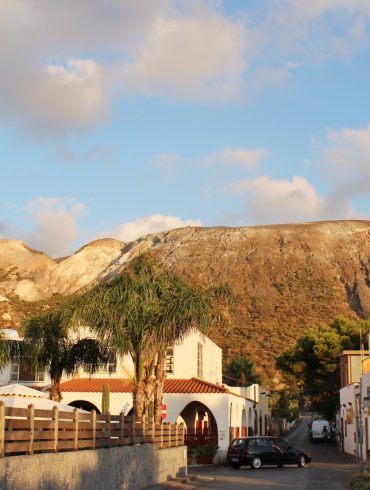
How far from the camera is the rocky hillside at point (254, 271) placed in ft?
290

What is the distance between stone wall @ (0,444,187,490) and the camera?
11.6 m

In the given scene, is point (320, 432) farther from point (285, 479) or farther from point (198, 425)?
point (285, 479)

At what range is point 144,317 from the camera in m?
26.5

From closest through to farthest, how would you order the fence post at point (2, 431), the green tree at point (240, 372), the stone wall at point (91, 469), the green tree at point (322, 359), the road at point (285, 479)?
the fence post at point (2, 431) < the stone wall at point (91, 469) < the road at point (285, 479) < the green tree at point (322, 359) < the green tree at point (240, 372)

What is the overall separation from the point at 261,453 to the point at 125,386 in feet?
25.9

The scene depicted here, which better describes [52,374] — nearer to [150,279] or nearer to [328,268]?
[150,279]

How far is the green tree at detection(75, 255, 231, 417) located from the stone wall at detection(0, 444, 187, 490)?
3.04 m

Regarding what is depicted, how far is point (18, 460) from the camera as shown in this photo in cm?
1161

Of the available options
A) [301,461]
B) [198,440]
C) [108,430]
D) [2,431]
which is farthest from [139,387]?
[2,431]

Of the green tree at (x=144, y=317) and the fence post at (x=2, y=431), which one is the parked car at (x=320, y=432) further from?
the fence post at (x=2, y=431)

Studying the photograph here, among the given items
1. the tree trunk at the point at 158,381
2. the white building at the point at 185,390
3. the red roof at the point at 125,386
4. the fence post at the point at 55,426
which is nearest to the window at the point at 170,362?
the white building at the point at 185,390

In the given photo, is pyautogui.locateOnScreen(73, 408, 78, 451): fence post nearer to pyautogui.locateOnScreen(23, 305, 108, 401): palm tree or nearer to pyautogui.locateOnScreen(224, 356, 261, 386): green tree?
pyautogui.locateOnScreen(23, 305, 108, 401): palm tree

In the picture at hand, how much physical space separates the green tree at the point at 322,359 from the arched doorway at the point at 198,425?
48.0 ft

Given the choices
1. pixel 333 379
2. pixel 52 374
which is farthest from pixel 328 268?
pixel 52 374
